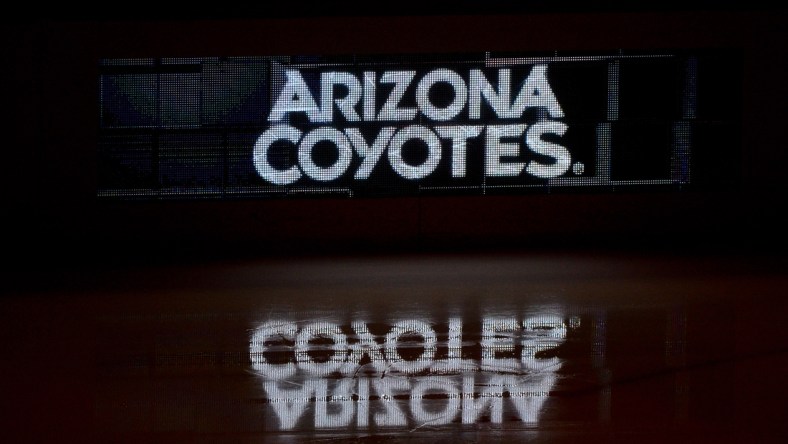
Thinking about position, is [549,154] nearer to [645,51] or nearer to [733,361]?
[645,51]

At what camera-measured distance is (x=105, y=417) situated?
15.1ft

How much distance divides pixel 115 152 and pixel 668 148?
25.3ft

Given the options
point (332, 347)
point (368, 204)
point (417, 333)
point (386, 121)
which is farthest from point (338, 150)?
point (332, 347)

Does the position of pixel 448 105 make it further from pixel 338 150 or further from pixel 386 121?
pixel 338 150

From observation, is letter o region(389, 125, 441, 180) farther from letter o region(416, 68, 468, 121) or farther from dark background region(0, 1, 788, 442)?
dark background region(0, 1, 788, 442)

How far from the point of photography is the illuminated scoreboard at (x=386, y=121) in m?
11.4

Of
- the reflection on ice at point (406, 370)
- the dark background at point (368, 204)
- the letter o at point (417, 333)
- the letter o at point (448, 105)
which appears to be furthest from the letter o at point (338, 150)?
the letter o at point (417, 333)

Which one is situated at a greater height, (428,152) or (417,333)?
(428,152)

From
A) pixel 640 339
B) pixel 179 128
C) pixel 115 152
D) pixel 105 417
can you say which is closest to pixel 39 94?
pixel 115 152

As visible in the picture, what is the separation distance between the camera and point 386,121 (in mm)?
11406

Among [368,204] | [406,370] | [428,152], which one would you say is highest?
[428,152]

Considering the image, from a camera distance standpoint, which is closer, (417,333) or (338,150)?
(417,333)

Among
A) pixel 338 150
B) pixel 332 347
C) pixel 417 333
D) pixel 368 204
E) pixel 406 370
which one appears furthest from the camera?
pixel 368 204

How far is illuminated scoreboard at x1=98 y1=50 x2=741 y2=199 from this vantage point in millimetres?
11352
